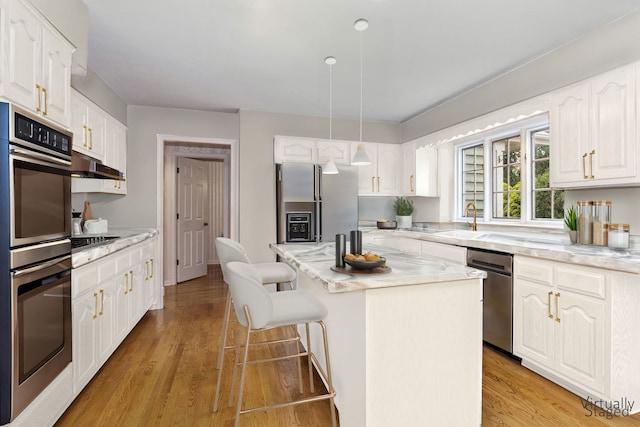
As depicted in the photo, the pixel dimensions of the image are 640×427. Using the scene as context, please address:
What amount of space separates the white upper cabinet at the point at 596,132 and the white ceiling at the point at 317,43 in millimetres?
448

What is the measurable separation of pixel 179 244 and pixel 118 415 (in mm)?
3641

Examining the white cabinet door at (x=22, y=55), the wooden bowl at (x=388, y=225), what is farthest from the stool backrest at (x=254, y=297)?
the wooden bowl at (x=388, y=225)

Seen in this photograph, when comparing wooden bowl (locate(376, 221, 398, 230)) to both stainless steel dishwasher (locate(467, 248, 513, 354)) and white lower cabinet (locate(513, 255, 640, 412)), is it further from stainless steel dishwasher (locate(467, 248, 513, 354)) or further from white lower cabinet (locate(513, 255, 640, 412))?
white lower cabinet (locate(513, 255, 640, 412))

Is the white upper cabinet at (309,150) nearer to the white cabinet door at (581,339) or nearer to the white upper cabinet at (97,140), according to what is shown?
the white upper cabinet at (97,140)

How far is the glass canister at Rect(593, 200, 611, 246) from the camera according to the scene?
7.62 feet

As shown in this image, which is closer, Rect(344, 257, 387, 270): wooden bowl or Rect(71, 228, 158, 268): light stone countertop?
Rect(344, 257, 387, 270): wooden bowl

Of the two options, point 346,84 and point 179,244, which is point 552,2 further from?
point 179,244

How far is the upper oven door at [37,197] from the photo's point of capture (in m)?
1.37

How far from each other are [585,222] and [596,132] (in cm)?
66

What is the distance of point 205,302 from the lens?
165 inches

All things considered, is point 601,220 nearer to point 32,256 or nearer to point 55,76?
point 32,256

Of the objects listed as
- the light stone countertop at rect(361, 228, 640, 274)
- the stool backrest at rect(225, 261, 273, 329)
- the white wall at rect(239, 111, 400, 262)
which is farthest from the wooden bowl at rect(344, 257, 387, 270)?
the white wall at rect(239, 111, 400, 262)

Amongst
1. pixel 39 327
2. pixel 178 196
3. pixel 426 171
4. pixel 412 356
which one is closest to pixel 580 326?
pixel 412 356

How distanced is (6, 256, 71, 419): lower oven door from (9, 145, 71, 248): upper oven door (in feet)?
0.49
